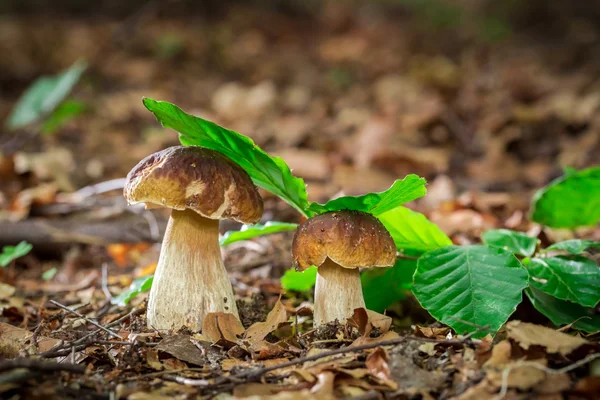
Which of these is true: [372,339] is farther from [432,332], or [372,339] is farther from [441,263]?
[441,263]

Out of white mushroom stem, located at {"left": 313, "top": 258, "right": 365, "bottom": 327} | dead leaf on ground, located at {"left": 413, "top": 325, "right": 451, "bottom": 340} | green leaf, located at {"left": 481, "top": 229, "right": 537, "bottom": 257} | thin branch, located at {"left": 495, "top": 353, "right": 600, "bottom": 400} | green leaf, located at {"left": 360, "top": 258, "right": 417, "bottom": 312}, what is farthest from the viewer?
green leaf, located at {"left": 360, "top": 258, "right": 417, "bottom": 312}

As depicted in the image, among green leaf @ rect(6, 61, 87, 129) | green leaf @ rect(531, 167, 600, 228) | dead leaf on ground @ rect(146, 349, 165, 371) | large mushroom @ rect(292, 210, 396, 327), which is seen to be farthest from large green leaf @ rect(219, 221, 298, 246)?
green leaf @ rect(6, 61, 87, 129)

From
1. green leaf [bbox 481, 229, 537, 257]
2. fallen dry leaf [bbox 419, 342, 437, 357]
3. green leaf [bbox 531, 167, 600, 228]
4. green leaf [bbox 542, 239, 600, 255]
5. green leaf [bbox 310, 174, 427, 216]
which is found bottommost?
fallen dry leaf [bbox 419, 342, 437, 357]

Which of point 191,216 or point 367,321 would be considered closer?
point 367,321

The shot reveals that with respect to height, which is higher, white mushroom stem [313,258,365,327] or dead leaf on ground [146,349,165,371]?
white mushroom stem [313,258,365,327]

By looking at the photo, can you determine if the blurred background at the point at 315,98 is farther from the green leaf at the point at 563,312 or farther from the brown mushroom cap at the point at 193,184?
the brown mushroom cap at the point at 193,184

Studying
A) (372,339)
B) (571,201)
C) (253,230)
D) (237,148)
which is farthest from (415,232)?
(571,201)

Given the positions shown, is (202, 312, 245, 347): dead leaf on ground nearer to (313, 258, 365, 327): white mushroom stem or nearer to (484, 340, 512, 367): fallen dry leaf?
(313, 258, 365, 327): white mushroom stem
